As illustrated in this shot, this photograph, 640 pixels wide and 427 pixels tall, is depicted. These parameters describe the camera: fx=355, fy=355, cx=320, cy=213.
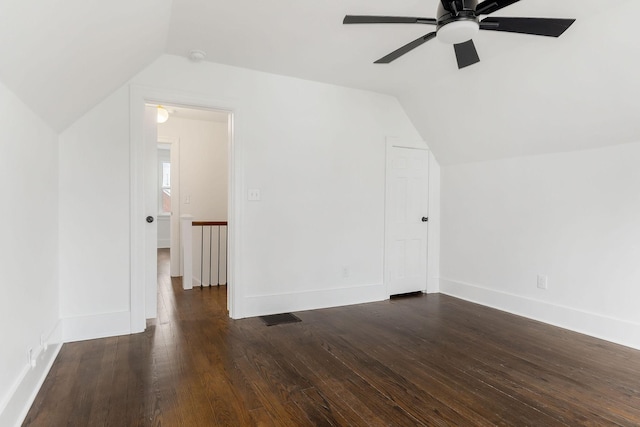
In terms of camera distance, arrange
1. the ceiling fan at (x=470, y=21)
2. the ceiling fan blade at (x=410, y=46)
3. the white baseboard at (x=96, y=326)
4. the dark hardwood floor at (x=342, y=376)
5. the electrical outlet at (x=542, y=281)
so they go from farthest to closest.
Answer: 1. the electrical outlet at (x=542, y=281)
2. the white baseboard at (x=96, y=326)
3. the ceiling fan blade at (x=410, y=46)
4. the dark hardwood floor at (x=342, y=376)
5. the ceiling fan at (x=470, y=21)

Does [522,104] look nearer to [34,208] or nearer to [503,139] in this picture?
[503,139]

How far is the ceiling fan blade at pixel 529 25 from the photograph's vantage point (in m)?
1.86

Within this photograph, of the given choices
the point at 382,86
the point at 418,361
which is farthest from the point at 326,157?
the point at 418,361

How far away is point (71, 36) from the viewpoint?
1.66 metres

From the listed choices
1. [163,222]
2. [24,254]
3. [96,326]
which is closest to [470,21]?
[24,254]

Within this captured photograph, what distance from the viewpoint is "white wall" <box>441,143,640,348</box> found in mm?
2887

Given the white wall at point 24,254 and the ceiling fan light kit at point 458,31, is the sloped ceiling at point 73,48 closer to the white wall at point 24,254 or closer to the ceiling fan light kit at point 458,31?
the white wall at point 24,254

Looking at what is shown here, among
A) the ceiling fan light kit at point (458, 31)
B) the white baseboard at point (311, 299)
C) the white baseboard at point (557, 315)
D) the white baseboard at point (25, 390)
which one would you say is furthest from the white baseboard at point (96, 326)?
the white baseboard at point (557, 315)

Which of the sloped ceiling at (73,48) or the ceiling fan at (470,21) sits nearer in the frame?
the sloped ceiling at (73,48)

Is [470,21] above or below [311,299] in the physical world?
above

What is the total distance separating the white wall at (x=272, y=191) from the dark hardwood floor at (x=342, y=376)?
1.34 feet

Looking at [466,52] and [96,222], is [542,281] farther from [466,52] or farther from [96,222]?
[96,222]

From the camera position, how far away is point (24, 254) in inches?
75.5

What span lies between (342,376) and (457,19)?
215cm
